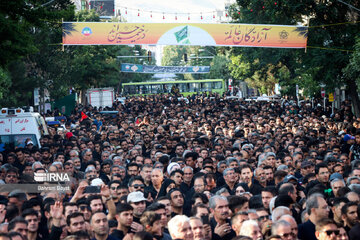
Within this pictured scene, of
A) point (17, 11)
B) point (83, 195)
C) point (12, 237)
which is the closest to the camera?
point (12, 237)

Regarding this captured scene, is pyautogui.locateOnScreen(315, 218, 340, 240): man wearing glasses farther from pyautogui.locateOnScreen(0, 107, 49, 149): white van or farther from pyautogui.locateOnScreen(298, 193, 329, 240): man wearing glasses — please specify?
pyautogui.locateOnScreen(0, 107, 49, 149): white van

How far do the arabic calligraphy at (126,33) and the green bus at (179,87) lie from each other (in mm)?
40456

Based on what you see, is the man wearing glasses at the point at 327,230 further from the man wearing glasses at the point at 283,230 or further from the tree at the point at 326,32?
the tree at the point at 326,32

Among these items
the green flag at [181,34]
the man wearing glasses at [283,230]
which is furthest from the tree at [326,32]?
the man wearing glasses at [283,230]

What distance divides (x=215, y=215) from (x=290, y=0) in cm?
2161

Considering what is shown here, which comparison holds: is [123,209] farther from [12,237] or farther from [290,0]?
[290,0]

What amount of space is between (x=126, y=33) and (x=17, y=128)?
1123 centimetres

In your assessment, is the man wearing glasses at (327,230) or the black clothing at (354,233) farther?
the black clothing at (354,233)

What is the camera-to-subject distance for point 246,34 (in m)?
30.7

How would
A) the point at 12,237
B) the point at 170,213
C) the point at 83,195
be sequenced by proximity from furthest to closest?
the point at 83,195, the point at 170,213, the point at 12,237

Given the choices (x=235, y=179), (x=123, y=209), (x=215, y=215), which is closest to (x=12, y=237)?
(x=123, y=209)

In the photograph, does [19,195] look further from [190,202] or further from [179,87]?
[179,87]

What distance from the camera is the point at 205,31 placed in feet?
101

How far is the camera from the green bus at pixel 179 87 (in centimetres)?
7150
